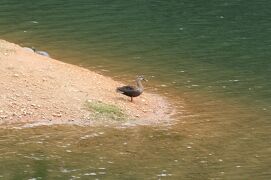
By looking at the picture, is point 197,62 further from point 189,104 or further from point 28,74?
point 28,74

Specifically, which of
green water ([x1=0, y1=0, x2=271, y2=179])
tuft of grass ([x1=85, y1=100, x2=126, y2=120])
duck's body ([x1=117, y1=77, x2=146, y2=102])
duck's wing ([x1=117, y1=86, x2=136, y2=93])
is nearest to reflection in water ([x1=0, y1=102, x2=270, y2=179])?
green water ([x1=0, y1=0, x2=271, y2=179])

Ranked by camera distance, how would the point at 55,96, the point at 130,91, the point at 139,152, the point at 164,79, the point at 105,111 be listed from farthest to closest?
1. the point at 164,79
2. the point at 130,91
3. the point at 55,96
4. the point at 105,111
5. the point at 139,152

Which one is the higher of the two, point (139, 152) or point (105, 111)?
point (105, 111)

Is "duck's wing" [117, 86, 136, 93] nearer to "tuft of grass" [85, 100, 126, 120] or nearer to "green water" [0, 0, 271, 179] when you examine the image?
"tuft of grass" [85, 100, 126, 120]

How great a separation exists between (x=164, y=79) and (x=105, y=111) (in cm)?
652

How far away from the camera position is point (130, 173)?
1866 cm

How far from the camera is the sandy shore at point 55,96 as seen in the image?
23.2m

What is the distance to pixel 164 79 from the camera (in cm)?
2970

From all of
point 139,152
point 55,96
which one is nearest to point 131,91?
point 55,96

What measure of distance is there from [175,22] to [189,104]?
55.6ft

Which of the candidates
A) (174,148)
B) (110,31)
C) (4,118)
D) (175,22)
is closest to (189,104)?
(174,148)

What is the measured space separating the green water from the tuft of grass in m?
1.05

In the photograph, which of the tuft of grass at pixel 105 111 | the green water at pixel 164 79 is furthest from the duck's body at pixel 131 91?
the green water at pixel 164 79

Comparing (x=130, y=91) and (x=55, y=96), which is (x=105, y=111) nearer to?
(x=130, y=91)
